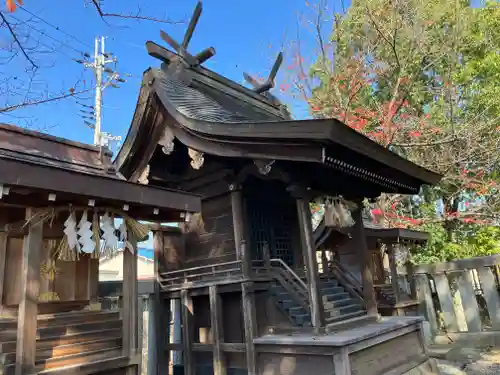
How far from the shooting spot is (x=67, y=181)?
13.7 ft

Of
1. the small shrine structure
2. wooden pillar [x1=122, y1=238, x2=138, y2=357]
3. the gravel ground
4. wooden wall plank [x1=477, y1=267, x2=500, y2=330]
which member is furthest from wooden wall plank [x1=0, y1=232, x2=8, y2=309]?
wooden wall plank [x1=477, y1=267, x2=500, y2=330]

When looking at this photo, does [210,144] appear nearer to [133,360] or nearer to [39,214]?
[39,214]

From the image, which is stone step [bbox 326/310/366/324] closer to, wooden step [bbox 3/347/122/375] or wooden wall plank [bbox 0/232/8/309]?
wooden step [bbox 3/347/122/375]

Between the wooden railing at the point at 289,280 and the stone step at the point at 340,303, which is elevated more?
the wooden railing at the point at 289,280

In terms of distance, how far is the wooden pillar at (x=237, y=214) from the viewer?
7074 mm

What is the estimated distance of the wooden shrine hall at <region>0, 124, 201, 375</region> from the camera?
4.07 m

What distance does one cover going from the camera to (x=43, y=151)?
525cm

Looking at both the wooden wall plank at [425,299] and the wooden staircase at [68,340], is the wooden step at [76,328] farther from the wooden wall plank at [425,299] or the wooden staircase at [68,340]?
the wooden wall plank at [425,299]

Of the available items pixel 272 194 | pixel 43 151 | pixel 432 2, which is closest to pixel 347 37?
pixel 432 2

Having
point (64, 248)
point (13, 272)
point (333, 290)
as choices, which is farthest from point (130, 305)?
point (333, 290)

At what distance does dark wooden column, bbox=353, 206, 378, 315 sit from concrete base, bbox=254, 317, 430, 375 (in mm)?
377

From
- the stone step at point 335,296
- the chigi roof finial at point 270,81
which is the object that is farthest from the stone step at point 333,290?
the chigi roof finial at point 270,81

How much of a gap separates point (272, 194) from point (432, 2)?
1266cm

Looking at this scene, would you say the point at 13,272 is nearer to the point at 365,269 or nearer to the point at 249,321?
the point at 249,321
